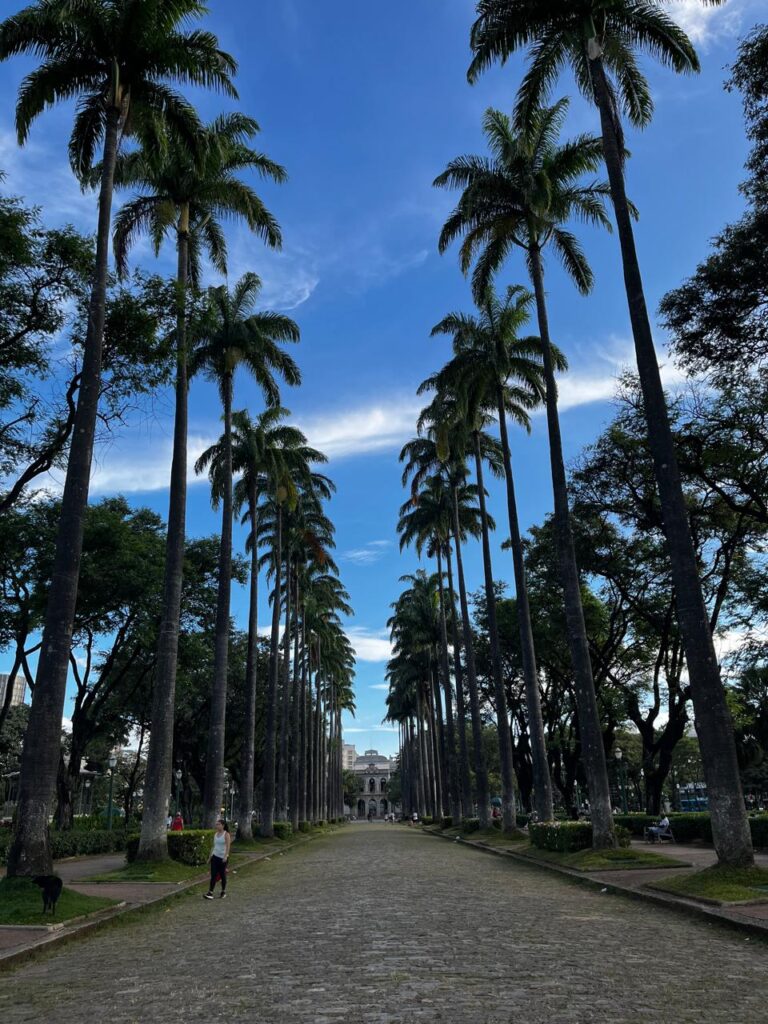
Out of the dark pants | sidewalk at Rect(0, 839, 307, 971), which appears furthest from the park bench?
the dark pants

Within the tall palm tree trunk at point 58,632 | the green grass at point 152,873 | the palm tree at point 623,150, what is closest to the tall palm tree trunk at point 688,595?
the palm tree at point 623,150

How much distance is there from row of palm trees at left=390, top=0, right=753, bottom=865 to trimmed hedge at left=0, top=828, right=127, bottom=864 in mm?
14928

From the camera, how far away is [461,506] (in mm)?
39438

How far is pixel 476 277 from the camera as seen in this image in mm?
22828

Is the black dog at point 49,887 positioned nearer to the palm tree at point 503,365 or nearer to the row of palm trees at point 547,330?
the row of palm trees at point 547,330

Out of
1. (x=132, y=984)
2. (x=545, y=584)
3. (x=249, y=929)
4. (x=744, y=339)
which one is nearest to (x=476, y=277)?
(x=744, y=339)

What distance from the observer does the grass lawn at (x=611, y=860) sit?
15.1 metres

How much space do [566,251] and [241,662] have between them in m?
32.7

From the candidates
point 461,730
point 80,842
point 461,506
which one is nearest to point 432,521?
point 461,506

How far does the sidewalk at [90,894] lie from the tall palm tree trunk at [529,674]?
30.4ft

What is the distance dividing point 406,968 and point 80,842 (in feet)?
71.1

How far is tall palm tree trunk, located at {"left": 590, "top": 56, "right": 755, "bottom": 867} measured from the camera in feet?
38.4

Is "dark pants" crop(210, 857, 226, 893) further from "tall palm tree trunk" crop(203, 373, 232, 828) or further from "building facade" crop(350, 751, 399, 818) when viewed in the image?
"building facade" crop(350, 751, 399, 818)

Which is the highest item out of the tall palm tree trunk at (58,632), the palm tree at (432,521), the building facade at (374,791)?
the palm tree at (432,521)
